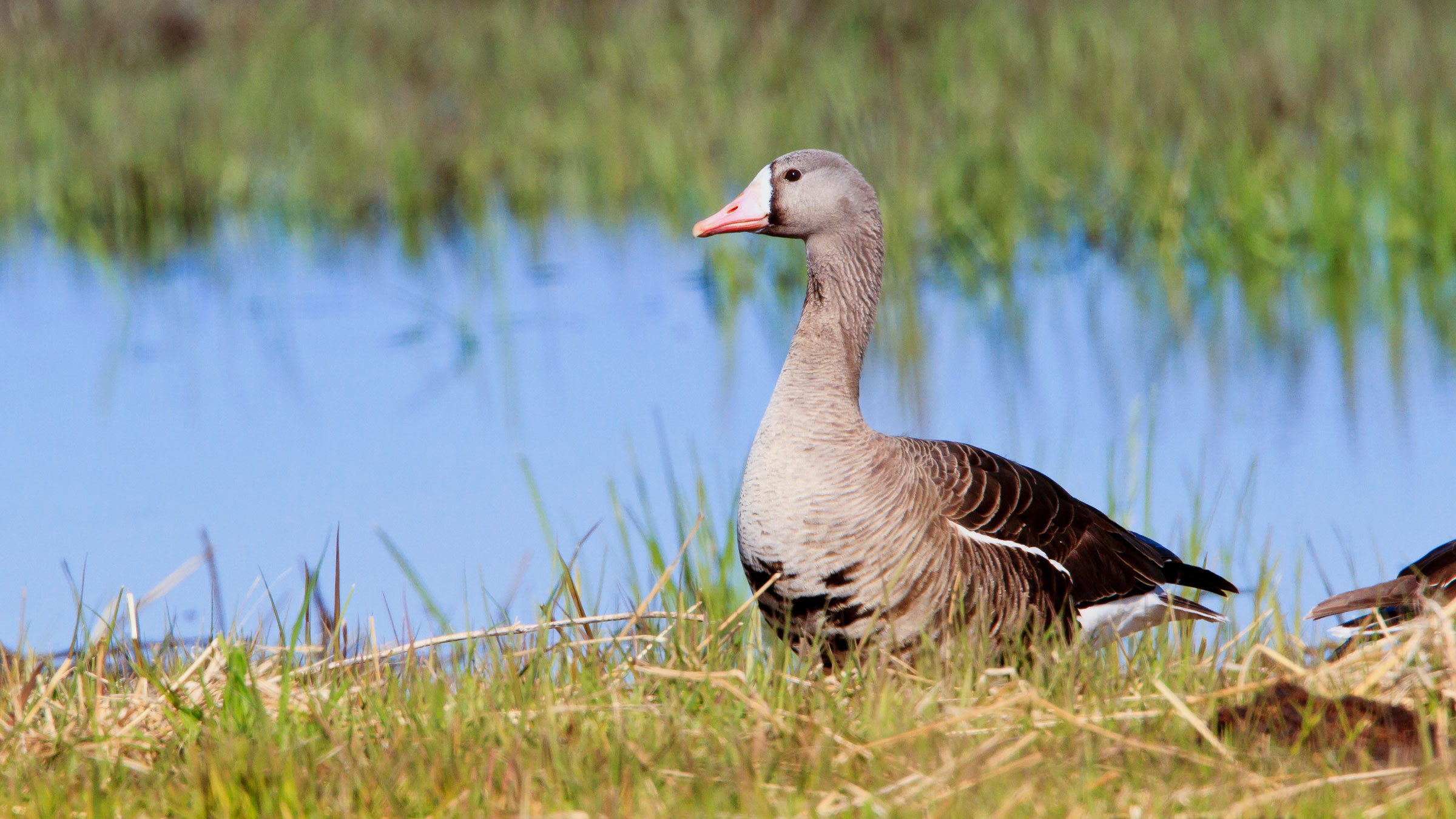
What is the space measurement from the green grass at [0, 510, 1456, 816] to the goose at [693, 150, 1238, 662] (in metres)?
0.24

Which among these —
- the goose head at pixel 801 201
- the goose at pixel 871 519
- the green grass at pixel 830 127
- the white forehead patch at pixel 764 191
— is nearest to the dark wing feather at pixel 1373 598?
the goose at pixel 871 519

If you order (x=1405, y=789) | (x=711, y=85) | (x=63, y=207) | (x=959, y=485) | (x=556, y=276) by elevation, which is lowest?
(x=1405, y=789)

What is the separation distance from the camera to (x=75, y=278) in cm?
1095

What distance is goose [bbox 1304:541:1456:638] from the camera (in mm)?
4414

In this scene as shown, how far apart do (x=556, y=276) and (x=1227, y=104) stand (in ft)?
19.5

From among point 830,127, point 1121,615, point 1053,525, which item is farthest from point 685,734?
point 830,127

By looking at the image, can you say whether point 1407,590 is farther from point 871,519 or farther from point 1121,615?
point 871,519

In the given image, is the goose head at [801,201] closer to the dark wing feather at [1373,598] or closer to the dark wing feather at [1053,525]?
the dark wing feather at [1053,525]

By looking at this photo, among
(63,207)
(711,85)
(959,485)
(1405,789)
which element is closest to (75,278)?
(63,207)

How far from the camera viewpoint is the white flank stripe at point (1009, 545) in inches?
183

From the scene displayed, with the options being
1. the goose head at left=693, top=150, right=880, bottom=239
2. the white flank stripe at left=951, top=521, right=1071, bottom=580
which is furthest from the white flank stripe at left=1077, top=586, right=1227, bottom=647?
the goose head at left=693, top=150, right=880, bottom=239

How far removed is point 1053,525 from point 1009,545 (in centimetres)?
32

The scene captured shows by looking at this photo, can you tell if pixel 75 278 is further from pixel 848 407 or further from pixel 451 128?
pixel 848 407

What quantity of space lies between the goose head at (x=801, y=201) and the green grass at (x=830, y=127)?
13.2 ft
